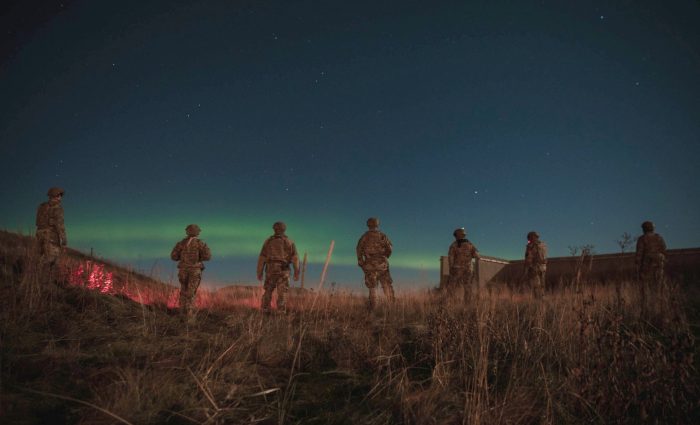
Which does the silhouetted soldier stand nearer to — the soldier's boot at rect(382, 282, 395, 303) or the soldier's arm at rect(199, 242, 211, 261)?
the soldier's boot at rect(382, 282, 395, 303)

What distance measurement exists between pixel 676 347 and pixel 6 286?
8.56 meters

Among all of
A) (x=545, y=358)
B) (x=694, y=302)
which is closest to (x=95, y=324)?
Result: (x=545, y=358)

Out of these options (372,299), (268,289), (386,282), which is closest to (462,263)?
(386,282)

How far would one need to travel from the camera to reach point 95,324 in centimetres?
598

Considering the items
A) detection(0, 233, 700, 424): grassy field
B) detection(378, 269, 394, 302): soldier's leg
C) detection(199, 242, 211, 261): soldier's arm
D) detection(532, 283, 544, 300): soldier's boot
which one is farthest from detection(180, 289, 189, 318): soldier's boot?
detection(532, 283, 544, 300): soldier's boot

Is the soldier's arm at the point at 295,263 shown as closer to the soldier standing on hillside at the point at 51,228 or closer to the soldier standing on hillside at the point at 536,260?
the soldier standing on hillside at the point at 51,228

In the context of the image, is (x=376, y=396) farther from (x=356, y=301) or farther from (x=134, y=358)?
(x=356, y=301)

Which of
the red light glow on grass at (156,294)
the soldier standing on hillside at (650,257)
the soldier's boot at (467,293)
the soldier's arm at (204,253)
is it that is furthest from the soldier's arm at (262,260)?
the soldier standing on hillside at (650,257)

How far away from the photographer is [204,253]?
29.8 feet

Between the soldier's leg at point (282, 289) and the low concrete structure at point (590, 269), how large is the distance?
24.1 ft

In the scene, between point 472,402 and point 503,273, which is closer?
point 472,402

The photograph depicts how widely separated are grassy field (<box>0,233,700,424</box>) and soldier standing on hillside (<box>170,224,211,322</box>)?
6.92ft

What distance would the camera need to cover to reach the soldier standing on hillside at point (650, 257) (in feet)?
32.9

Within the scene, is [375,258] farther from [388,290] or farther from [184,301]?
[184,301]
